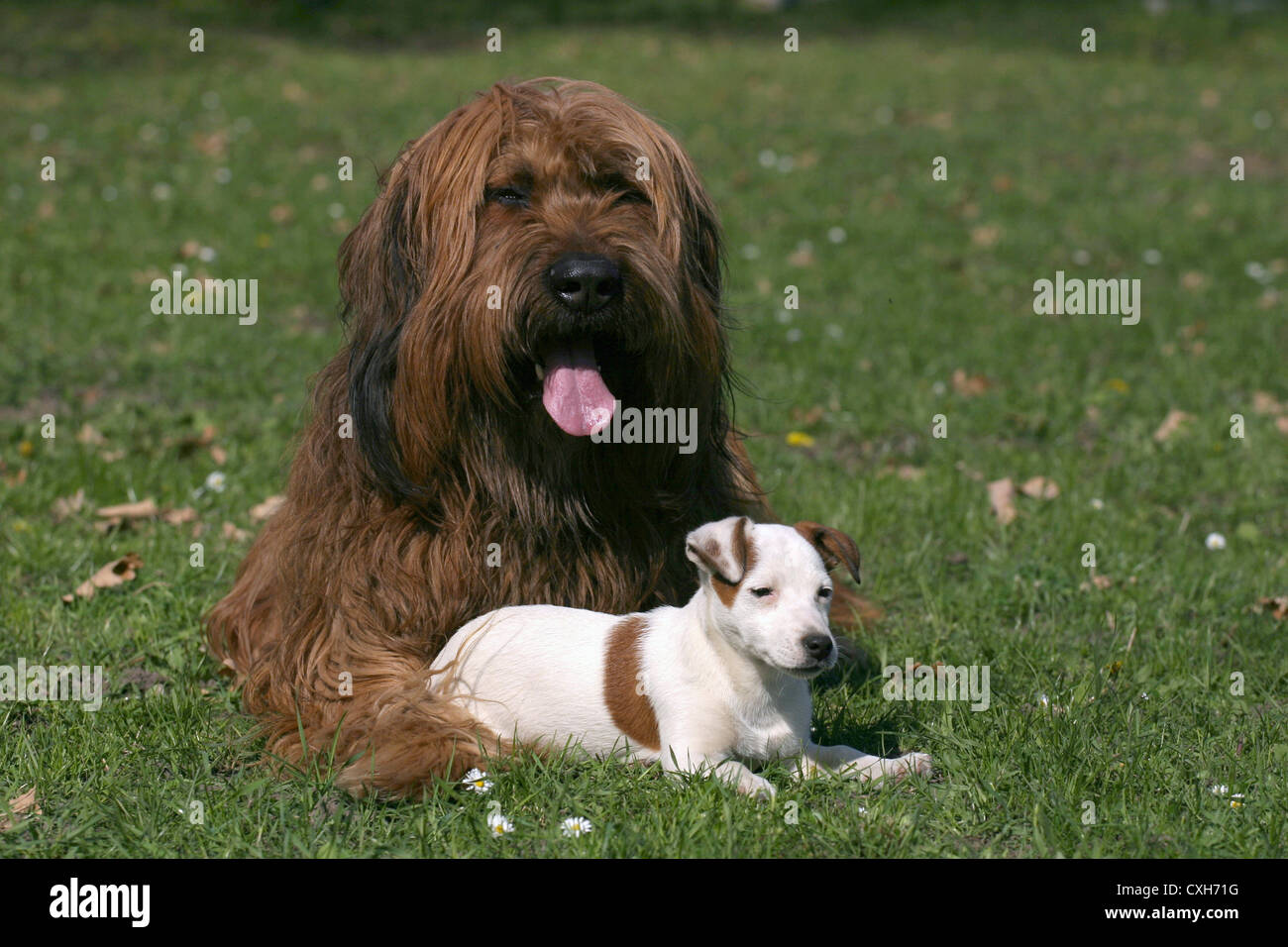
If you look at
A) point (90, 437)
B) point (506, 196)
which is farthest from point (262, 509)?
point (506, 196)

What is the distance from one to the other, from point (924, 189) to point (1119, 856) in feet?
29.8

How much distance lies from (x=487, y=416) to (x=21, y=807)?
4.91ft

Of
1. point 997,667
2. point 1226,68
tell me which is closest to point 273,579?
point 997,667

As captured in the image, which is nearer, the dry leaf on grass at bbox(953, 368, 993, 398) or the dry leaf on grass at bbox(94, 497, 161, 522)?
the dry leaf on grass at bbox(94, 497, 161, 522)

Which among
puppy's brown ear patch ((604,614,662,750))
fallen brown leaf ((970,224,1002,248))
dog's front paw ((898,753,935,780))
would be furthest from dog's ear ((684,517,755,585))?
fallen brown leaf ((970,224,1002,248))

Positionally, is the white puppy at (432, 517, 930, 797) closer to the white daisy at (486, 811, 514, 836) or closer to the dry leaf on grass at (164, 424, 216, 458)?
the white daisy at (486, 811, 514, 836)

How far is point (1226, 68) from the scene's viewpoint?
16469 mm

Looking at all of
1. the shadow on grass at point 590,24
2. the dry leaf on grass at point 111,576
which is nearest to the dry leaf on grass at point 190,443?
the dry leaf on grass at point 111,576

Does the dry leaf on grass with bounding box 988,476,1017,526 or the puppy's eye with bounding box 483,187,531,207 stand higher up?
A: the puppy's eye with bounding box 483,187,531,207

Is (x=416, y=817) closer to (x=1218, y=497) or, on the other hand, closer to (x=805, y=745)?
(x=805, y=745)

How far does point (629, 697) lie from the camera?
3.49 m

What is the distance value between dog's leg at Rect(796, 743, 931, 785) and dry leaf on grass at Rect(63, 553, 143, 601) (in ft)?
8.72

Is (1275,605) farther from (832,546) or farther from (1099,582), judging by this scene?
(832,546)

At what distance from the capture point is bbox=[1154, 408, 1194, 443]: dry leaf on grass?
6.62 m
